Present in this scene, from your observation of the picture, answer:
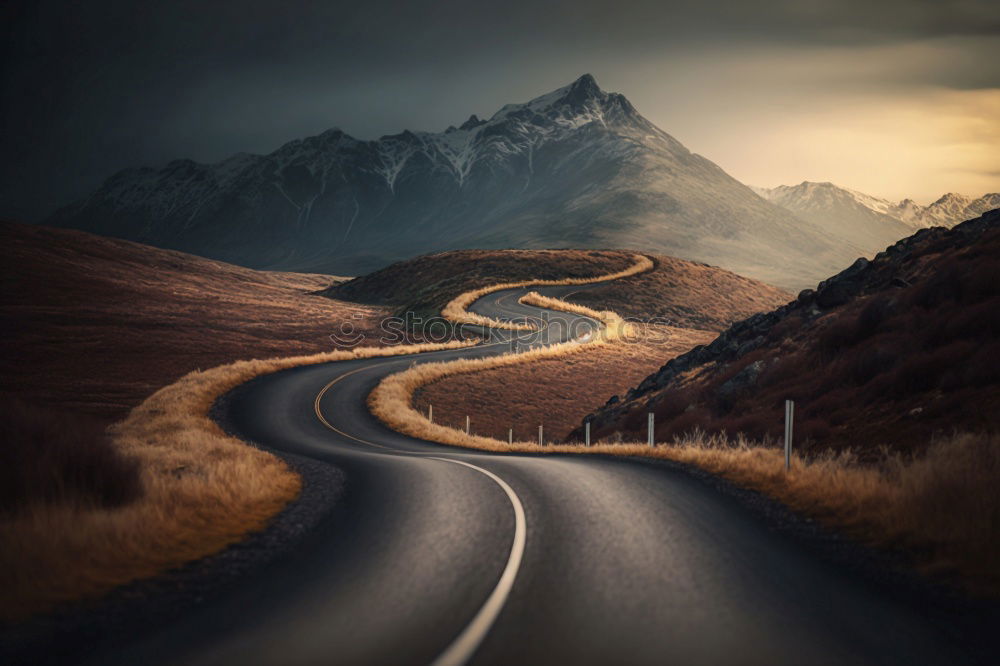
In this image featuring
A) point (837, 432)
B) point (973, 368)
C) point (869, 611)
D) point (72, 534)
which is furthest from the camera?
point (837, 432)

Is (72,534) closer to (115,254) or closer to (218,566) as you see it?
(218,566)

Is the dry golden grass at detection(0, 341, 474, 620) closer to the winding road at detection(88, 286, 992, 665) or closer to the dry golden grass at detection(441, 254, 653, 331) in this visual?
the winding road at detection(88, 286, 992, 665)

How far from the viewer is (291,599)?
5625mm

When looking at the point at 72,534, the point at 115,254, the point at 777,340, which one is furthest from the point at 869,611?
the point at 115,254

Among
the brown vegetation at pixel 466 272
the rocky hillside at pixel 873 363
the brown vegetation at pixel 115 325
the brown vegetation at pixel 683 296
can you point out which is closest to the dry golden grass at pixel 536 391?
the rocky hillside at pixel 873 363

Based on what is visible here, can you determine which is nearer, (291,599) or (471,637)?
(471,637)

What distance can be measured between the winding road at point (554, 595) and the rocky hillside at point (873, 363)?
667 cm

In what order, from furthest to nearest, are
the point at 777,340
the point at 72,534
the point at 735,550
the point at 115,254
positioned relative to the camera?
the point at 115,254, the point at 777,340, the point at 735,550, the point at 72,534

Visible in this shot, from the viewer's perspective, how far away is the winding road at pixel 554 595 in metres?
4.57

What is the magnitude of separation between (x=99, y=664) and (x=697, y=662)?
13.4 ft

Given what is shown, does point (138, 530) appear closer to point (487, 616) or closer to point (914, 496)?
point (487, 616)

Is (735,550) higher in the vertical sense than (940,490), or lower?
lower

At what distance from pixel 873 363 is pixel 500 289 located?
78066 millimetres

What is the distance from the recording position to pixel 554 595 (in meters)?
5.66
